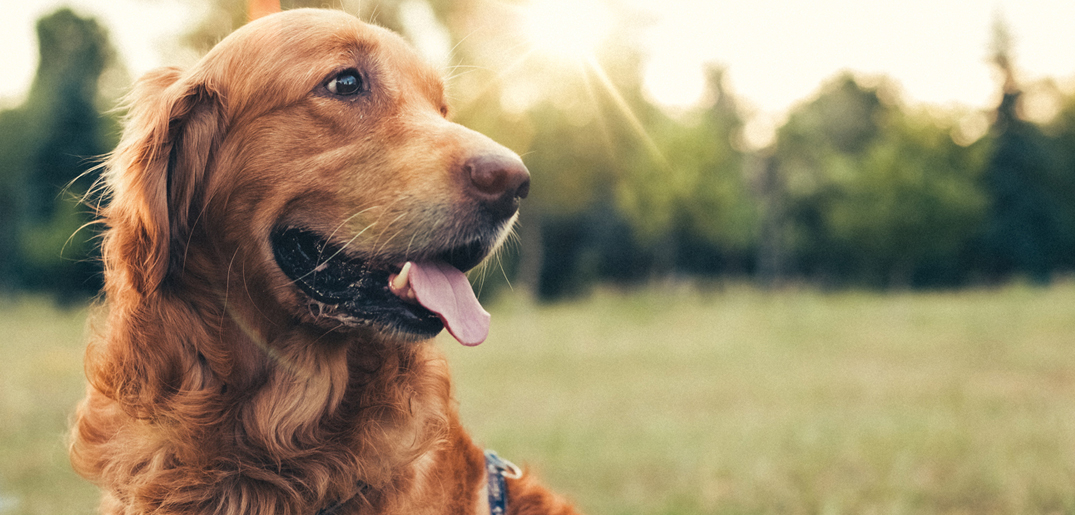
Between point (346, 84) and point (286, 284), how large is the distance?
674mm

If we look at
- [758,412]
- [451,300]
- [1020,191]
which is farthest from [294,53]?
[1020,191]

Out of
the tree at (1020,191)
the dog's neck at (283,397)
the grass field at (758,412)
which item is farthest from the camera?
the tree at (1020,191)

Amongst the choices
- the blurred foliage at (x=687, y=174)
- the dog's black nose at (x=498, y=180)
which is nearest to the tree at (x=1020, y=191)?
the blurred foliage at (x=687, y=174)

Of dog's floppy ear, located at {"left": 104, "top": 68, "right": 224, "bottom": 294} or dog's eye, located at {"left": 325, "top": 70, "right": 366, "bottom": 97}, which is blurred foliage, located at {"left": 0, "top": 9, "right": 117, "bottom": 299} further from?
dog's eye, located at {"left": 325, "top": 70, "right": 366, "bottom": 97}

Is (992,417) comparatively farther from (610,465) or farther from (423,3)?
(423,3)

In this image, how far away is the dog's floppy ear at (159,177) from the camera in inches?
80.7

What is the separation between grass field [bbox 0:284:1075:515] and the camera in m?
4.57

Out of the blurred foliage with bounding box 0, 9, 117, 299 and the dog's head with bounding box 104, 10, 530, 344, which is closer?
the dog's head with bounding box 104, 10, 530, 344

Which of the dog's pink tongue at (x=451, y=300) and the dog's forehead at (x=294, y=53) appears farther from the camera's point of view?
the dog's forehead at (x=294, y=53)

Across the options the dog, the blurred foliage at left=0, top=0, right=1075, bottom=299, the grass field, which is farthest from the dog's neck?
the blurred foliage at left=0, top=0, right=1075, bottom=299

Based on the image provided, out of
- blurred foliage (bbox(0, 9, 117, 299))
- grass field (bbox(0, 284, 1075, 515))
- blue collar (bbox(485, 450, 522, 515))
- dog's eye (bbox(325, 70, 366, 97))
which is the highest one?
dog's eye (bbox(325, 70, 366, 97))

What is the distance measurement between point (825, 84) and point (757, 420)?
43.3 m

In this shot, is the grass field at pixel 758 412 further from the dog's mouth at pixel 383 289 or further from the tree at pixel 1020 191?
the tree at pixel 1020 191

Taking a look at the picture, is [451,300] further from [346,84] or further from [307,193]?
[346,84]
